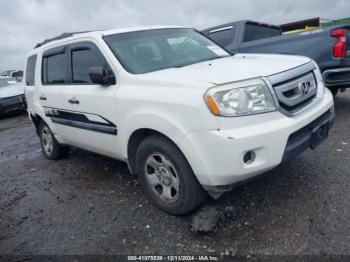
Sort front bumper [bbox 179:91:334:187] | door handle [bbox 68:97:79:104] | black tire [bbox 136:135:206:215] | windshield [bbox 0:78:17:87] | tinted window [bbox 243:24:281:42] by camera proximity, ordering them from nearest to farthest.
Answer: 1. front bumper [bbox 179:91:334:187]
2. black tire [bbox 136:135:206:215]
3. door handle [bbox 68:97:79:104]
4. tinted window [bbox 243:24:281:42]
5. windshield [bbox 0:78:17:87]

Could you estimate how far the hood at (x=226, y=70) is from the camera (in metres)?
2.68

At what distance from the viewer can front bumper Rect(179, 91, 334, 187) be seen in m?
2.47

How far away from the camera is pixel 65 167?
16.6 ft

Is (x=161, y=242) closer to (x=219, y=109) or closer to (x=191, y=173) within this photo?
(x=191, y=173)

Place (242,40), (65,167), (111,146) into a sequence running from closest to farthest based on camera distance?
(111,146) < (65,167) < (242,40)

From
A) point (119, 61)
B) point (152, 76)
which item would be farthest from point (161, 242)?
point (119, 61)

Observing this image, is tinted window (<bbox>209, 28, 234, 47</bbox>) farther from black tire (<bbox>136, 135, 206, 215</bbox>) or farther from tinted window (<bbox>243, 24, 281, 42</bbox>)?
black tire (<bbox>136, 135, 206, 215</bbox>)

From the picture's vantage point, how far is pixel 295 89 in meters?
2.87

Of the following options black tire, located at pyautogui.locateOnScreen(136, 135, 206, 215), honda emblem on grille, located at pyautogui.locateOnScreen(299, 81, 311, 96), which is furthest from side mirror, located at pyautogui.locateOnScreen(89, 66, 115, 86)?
honda emblem on grille, located at pyautogui.locateOnScreen(299, 81, 311, 96)

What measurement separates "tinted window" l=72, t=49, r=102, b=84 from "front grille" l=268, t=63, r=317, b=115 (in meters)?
1.94

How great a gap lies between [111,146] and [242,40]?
3.84 metres

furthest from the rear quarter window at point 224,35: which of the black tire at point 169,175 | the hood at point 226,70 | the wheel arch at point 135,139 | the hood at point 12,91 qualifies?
the hood at point 12,91

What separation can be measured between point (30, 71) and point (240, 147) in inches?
171

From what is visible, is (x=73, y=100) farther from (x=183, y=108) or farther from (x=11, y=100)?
(x=11, y=100)
